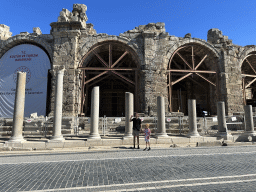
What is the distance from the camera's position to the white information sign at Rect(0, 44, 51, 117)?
1338cm

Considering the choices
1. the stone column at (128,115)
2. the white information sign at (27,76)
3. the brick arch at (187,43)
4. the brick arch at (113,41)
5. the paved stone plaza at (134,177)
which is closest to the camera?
the paved stone plaza at (134,177)

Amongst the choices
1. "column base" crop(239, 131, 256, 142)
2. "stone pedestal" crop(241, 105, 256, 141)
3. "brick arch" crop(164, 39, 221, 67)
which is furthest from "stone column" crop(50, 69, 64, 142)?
"stone pedestal" crop(241, 105, 256, 141)

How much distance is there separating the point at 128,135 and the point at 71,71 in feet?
25.5

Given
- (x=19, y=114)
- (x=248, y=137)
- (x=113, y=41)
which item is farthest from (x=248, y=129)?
(x=19, y=114)

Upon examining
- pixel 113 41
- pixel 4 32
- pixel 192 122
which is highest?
pixel 4 32

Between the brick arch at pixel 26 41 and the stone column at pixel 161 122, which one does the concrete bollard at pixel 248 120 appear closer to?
the stone column at pixel 161 122

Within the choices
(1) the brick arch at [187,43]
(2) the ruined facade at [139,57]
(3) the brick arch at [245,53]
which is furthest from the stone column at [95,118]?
(3) the brick arch at [245,53]

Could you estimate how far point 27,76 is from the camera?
45.3 ft

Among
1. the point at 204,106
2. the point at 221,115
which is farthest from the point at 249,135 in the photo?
the point at 204,106

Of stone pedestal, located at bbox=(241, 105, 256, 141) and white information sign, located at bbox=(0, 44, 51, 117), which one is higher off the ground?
white information sign, located at bbox=(0, 44, 51, 117)

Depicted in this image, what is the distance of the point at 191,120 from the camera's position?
9.33 m

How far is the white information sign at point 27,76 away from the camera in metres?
13.4

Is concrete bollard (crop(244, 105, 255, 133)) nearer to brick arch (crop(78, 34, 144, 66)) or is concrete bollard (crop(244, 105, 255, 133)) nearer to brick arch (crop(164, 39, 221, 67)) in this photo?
brick arch (crop(164, 39, 221, 67))

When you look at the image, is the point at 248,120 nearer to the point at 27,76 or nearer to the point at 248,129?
the point at 248,129
